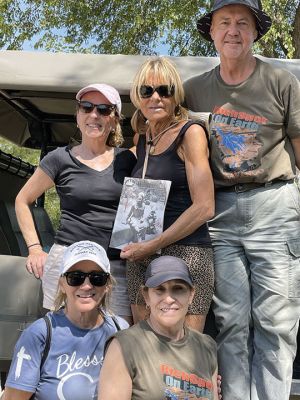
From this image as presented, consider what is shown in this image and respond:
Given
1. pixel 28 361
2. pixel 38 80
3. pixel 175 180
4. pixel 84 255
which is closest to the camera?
pixel 28 361

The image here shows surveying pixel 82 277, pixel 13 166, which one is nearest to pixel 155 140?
pixel 82 277

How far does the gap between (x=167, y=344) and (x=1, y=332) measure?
123 cm

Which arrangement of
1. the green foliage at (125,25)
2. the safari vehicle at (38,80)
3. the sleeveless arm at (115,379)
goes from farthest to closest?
the green foliage at (125,25) < the safari vehicle at (38,80) < the sleeveless arm at (115,379)

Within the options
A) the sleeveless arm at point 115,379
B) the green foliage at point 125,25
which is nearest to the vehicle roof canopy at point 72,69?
the sleeveless arm at point 115,379

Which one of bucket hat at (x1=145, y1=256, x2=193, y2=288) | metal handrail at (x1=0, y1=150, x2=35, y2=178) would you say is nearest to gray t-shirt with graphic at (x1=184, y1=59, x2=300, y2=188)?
bucket hat at (x1=145, y1=256, x2=193, y2=288)

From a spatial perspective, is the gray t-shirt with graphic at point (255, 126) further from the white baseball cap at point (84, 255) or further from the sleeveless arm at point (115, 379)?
the sleeveless arm at point (115, 379)

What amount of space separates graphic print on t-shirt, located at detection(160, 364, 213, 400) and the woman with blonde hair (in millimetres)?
419

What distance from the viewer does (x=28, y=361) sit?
262 centimetres

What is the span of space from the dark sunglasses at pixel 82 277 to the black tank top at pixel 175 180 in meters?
0.41

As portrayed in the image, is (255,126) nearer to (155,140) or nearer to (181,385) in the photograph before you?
(155,140)

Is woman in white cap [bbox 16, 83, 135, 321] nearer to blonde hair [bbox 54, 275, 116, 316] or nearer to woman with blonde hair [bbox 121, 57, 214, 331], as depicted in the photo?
woman with blonde hair [bbox 121, 57, 214, 331]

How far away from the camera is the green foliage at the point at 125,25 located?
10.4m

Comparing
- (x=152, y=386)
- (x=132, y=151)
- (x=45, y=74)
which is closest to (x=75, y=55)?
(x=45, y=74)

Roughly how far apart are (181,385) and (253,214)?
881mm
